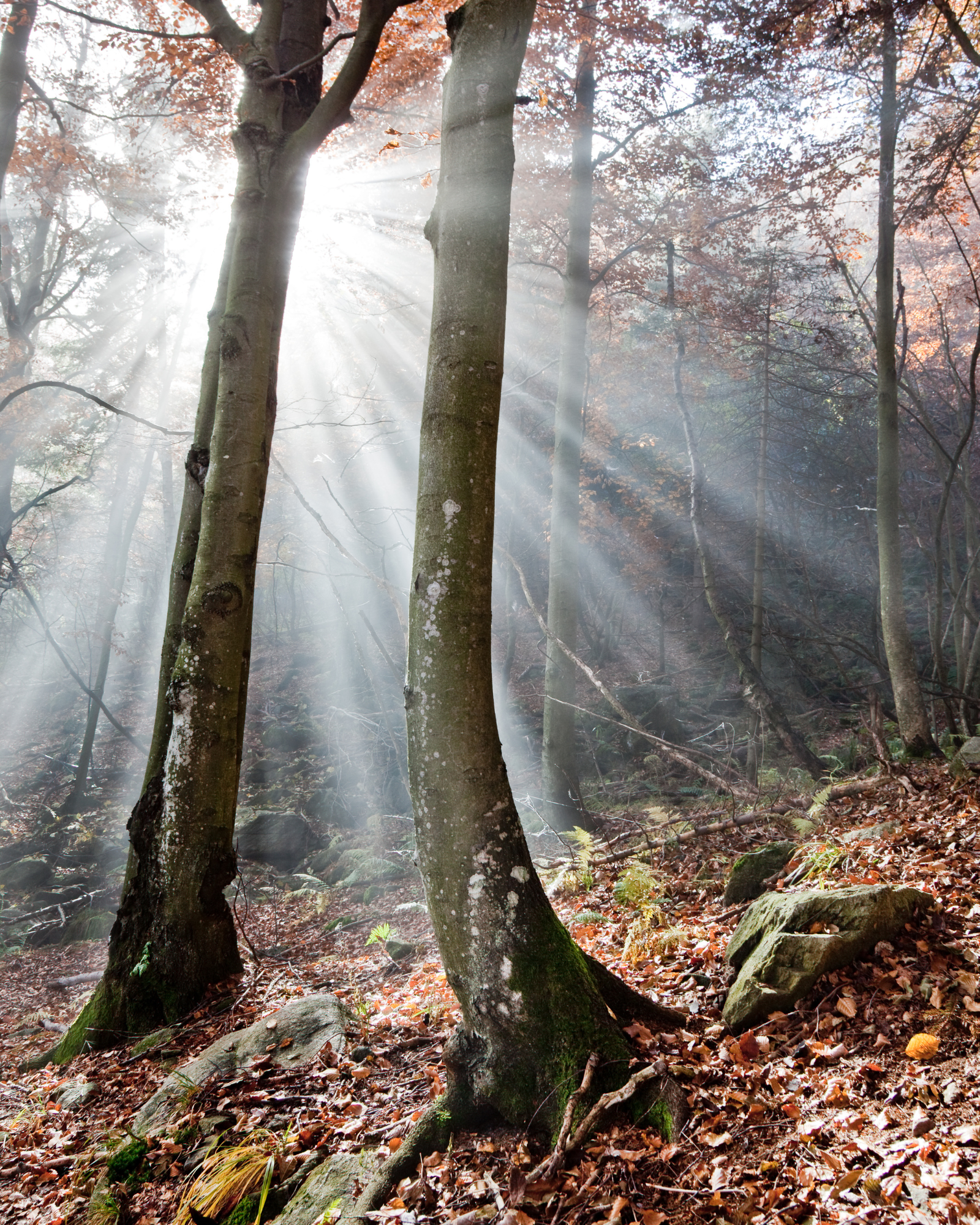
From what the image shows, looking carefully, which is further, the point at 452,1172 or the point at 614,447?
the point at 614,447

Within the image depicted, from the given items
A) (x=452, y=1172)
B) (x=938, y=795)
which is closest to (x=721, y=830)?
(x=938, y=795)

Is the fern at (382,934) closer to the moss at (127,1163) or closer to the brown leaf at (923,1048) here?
the moss at (127,1163)

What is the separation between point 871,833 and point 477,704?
4224 mm

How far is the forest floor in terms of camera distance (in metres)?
2.10

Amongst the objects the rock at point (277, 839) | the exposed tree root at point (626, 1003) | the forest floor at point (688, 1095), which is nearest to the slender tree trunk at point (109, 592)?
the rock at point (277, 839)

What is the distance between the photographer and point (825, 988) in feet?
9.86

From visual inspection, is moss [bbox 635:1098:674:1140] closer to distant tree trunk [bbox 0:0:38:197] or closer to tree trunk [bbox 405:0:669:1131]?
tree trunk [bbox 405:0:669:1131]

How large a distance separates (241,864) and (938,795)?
10696 millimetres

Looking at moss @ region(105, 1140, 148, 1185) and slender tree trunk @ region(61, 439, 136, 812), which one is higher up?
slender tree trunk @ region(61, 439, 136, 812)

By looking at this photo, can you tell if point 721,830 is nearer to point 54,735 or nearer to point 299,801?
point 299,801

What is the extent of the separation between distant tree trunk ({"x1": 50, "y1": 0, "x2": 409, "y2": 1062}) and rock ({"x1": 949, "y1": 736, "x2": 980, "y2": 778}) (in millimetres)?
6555

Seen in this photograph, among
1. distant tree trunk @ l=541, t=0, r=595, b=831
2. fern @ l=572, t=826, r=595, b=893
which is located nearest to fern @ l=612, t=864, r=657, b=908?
fern @ l=572, t=826, r=595, b=893

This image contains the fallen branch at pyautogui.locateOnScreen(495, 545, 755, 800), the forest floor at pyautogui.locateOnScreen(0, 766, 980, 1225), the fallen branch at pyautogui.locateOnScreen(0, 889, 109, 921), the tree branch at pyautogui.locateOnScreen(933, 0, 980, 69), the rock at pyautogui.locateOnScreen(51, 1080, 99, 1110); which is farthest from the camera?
the fallen branch at pyautogui.locateOnScreen(0, 889, 109, 921)

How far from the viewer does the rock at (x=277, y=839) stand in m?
11.8
